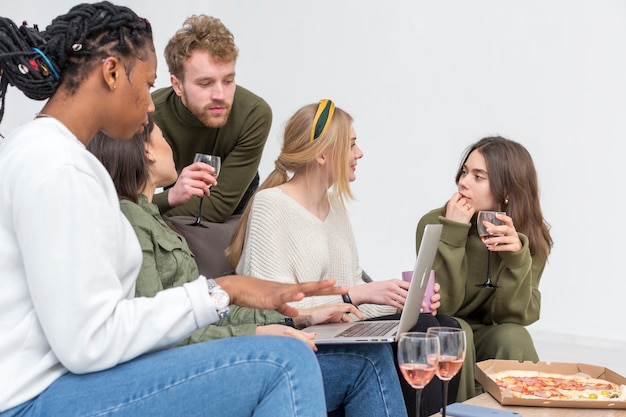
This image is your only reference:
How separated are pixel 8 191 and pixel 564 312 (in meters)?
5.16

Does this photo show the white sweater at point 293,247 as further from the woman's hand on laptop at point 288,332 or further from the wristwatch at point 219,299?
the wristwatch at point 219,299

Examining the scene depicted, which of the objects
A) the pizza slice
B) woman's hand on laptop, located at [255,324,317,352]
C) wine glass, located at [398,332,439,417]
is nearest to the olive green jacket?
woman's hand on laptop, located at [255,324,317,352]

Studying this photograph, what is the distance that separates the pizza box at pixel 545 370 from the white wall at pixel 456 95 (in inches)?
130

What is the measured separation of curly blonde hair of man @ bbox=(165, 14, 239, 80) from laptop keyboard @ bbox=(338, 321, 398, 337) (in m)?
1.38

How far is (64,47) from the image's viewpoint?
4.93 feet

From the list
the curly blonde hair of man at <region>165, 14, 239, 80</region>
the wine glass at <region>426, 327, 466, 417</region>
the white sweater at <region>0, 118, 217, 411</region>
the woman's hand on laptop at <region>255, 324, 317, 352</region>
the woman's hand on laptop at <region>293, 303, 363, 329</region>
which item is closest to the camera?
the white sweater at <region>0, 118, 217, 411</region>

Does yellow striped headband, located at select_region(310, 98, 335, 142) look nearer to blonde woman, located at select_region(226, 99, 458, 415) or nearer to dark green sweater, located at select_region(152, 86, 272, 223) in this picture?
blonde woman, located at select_region(226, 99, 458, 415)

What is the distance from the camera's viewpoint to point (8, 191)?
4.46ft

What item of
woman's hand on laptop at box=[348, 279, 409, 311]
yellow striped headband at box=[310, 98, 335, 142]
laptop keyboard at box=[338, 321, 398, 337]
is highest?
yellow striped headband at box=[310, 98, 335, 142]

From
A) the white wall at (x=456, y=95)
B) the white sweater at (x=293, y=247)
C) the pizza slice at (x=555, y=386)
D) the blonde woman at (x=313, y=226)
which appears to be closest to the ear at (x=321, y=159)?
the blonde woman at (x=313, y=226)

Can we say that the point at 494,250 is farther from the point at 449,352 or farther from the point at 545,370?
the point at 449,352

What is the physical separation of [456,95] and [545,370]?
3.71 metres

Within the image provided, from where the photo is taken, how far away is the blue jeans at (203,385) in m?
1.37

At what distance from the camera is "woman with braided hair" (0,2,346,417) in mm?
1331
